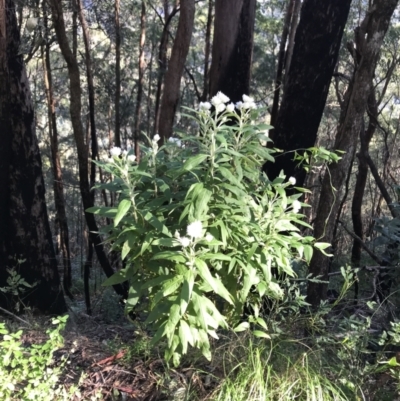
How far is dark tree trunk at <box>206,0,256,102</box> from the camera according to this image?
4656 millimetres

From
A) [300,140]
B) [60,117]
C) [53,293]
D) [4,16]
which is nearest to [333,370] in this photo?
[300,140]

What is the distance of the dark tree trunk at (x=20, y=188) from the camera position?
430 centimetres

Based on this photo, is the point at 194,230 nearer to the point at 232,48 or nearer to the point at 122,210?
the point at 122,210

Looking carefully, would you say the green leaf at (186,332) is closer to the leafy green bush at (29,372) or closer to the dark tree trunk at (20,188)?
the leafy green bush at (29,372)

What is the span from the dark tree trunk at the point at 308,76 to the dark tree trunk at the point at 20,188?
2.36 m

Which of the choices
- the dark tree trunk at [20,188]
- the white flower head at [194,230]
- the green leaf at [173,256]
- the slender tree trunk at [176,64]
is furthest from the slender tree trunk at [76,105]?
the white flower head at [194,230]

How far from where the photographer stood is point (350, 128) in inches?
128

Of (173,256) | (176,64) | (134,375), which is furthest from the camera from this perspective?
(176,64)

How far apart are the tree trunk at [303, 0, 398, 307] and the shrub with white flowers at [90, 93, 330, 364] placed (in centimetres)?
96

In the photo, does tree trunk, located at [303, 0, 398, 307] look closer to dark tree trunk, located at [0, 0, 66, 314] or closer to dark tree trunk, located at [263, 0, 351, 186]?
dark tree trunk, located at [263, 0, 351, 186]

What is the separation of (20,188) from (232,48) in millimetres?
2585

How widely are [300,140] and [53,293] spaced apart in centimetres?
289

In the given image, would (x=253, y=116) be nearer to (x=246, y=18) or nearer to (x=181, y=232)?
(x=181, y=232)

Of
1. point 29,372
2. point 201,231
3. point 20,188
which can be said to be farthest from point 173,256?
point 20,188
